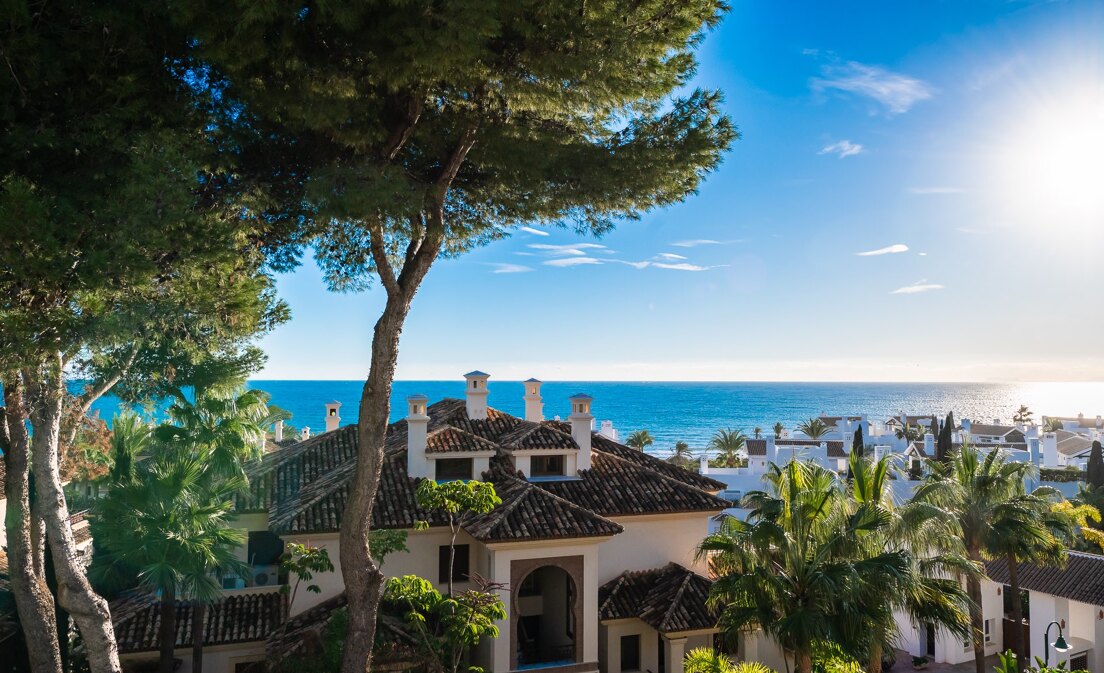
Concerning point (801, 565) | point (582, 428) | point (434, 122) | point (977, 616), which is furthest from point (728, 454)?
point (434, 122)

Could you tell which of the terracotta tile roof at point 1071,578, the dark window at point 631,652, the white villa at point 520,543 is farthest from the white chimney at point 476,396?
the terracotta tile roof at point 1071,578

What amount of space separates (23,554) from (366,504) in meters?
4.84

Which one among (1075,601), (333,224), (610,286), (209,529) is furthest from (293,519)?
(610,286)

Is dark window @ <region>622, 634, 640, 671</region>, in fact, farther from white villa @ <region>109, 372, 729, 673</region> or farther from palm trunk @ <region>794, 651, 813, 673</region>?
palm trunk @ <region>794, 651, 813, 673</region>

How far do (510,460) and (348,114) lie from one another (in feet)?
38.2

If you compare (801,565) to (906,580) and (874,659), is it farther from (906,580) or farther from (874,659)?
(874,659)

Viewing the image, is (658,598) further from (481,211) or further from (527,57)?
(527,57)

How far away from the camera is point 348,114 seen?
868cm

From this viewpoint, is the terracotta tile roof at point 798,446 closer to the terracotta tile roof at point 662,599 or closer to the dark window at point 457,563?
the terracotta tile roof at point 662,599

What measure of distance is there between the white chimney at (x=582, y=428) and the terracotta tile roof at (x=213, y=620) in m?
7.99

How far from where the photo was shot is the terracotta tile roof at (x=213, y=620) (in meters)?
14.5

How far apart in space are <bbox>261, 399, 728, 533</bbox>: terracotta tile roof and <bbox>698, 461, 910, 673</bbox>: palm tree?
4103 mm

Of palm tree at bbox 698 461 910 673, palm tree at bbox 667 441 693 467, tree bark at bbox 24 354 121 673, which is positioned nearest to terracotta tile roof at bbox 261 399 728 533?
palm tree at bbox 698 461 910 673

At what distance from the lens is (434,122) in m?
10.3
